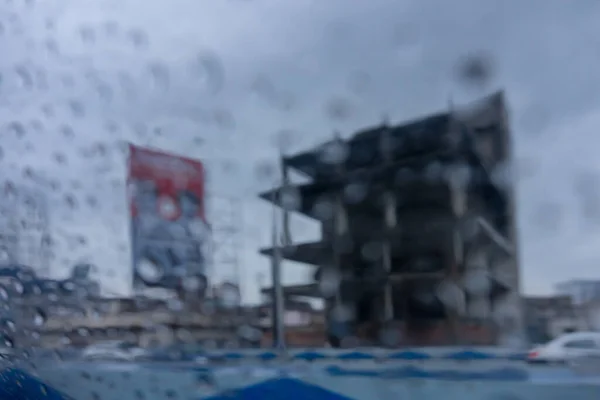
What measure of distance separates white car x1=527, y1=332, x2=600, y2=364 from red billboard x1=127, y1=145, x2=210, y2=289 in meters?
1.59

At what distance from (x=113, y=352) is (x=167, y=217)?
92 cm

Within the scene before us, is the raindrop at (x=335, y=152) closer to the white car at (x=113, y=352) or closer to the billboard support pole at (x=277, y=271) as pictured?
the billboard support pole at (x=277, y=271)

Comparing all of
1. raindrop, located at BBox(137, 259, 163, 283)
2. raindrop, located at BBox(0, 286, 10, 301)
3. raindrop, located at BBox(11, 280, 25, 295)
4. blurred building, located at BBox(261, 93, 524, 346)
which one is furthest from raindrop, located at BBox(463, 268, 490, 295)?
raindrop, located at BBox(0, 286, 10, 301)

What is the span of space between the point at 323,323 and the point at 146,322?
103cm

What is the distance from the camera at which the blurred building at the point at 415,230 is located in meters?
2.87

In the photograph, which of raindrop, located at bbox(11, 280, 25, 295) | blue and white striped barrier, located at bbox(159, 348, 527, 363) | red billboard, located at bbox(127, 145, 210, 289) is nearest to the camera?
blue and white striped barrier, located at bbox(159, 348, 527, 363)

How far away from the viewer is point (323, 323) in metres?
3.46

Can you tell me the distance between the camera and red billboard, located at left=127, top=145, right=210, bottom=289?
3.65 meters

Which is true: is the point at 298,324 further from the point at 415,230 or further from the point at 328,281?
the point at 415,230

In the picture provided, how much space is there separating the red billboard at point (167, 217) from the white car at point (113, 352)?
14.2 inches

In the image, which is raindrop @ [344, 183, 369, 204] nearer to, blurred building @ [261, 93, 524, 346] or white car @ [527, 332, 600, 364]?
blurred building @ [261, 93, 524, 346]

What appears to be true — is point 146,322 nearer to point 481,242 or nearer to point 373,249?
point 373,249

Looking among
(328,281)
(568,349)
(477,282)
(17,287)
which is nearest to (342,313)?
(328,281)

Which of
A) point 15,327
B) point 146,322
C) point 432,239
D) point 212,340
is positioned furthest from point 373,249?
point 15,327
